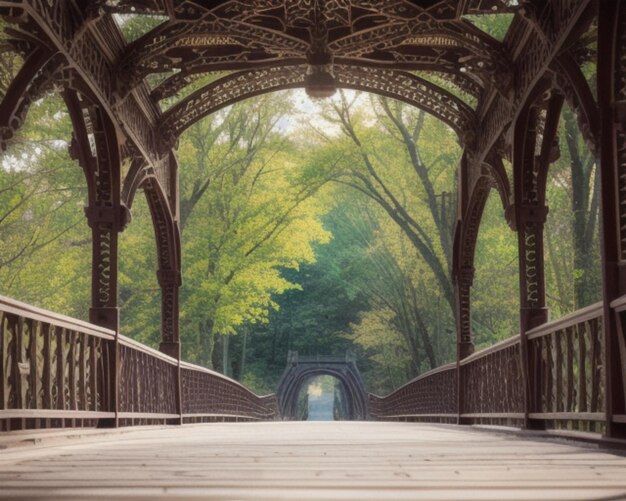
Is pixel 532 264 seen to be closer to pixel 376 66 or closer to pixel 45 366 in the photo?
pixel 376 66

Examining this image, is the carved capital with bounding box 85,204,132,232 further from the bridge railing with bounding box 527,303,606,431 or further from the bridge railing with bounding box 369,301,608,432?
the bridge railing with bounding box 527,303,606,431

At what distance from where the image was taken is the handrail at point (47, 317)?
5883mm

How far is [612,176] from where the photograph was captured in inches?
251

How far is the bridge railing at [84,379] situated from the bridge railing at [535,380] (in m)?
4.16

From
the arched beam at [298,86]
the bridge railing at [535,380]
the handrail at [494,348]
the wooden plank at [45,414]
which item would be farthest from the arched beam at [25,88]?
the handrail at [494,348]

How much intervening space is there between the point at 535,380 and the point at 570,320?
201 cm

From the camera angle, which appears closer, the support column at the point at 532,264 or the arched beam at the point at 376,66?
the support column at the point at 532,264

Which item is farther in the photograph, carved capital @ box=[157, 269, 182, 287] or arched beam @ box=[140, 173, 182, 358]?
carved capital @ box=[157, 269, 182, 287]

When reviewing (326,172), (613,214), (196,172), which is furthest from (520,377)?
(196,172)

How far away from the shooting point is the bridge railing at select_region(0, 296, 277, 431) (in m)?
6.28

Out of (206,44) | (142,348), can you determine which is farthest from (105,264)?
(206,44)

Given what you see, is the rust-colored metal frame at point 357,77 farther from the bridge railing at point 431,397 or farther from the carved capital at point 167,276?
the bridge railing at point 431,397

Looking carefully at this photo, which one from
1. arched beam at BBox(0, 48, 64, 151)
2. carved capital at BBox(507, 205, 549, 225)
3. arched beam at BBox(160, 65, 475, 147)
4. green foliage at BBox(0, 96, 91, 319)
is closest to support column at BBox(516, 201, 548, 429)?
carved capital at BBox(507, 205, 549, 225)

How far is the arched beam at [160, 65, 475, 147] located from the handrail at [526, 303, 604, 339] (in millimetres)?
4515
